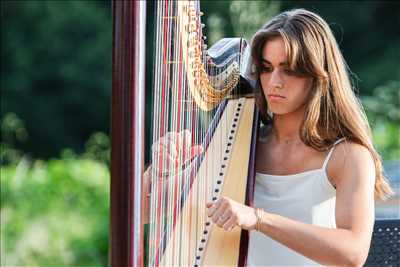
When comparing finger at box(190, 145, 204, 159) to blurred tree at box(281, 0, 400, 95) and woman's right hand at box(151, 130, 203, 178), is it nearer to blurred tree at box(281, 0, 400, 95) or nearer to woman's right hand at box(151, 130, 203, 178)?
woman's right hand at box(151, 130, 203, 178)

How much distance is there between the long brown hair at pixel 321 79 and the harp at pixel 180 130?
0.15 metres

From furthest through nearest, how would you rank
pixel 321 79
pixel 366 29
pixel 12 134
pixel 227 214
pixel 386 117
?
pixel 366 29 < pixel 12 134 < pixel 386 117 < pixel 321 79 < pixel 227 214

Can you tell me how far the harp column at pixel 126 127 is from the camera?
1437mm

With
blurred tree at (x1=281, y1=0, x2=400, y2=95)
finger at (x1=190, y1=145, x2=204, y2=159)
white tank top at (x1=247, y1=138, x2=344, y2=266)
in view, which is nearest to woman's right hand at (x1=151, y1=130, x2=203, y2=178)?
finger at (x1=190, y1=145, x2=204, y2=159)

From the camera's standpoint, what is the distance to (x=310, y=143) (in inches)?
82.8

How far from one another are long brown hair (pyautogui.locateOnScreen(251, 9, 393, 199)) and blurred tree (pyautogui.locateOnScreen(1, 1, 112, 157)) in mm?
6968

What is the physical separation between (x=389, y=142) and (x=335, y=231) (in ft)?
11.1

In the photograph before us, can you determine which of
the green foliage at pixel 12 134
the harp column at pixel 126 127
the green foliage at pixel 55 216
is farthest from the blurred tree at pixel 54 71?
the harp column at pixel 126 127

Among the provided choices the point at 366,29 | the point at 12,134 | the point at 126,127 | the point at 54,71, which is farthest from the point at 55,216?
the point at 366,29

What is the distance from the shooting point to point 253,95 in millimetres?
A: 2324

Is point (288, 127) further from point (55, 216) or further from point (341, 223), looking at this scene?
point (55, 216)

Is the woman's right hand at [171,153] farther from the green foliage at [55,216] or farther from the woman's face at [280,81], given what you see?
the green foliage at [55,216]

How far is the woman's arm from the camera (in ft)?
6.04

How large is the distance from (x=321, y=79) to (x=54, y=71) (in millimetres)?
7199
